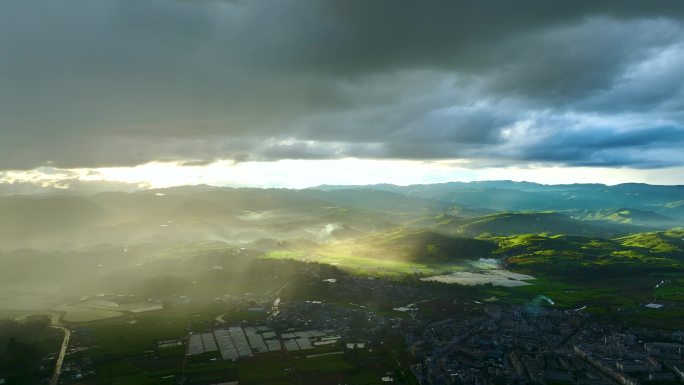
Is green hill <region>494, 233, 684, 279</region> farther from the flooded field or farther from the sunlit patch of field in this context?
the sunlit patch of field

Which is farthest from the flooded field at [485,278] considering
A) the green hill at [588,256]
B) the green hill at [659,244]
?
the green hill at [659,244]

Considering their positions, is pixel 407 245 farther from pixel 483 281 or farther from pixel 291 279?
pixel 291 279

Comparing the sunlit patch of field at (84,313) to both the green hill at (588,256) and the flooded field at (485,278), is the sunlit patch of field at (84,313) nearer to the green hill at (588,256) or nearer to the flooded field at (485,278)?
the flooded field at (485,278)

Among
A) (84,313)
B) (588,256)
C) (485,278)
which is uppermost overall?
(588,256)

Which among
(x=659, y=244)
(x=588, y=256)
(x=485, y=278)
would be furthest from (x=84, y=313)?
(x=659, y=244)

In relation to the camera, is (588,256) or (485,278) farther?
(588,256)

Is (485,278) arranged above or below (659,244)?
below

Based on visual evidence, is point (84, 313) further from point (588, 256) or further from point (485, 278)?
point (588, 256)

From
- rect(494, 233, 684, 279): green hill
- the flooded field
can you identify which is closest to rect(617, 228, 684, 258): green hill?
rect(494, 233, 684, 279): green hill

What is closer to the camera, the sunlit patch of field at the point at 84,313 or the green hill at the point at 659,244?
the sunlit patch of field at the point at 84,313

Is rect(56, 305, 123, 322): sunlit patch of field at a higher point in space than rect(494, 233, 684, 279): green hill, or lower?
lower

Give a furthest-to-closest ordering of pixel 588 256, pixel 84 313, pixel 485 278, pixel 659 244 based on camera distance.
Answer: pixel 659 244 → pixel 588 256 → pixel 485 278 → pixel 84 313

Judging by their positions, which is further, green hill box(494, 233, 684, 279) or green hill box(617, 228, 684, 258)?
green hill box(617, 228, 684, 258)
